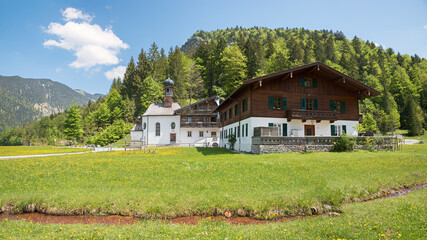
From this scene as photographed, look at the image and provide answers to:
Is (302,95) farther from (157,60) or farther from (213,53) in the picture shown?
(157,60)

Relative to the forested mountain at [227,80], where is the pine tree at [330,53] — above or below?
above

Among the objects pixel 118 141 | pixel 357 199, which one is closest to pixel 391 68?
pixel 118 141

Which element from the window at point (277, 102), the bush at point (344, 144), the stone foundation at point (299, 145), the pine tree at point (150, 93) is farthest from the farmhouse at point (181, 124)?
the bush at point (344, 144)

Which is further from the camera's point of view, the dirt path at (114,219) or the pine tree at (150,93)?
the pine tree at (150,93)

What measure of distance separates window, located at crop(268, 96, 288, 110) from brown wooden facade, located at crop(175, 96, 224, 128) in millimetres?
24757

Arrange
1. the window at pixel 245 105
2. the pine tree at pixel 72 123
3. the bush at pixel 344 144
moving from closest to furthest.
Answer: the bush at pixel 344 144 → the window at pixel 245 105 → the pine tree at pixel 72 123

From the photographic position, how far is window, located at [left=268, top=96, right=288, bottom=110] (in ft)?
89.6

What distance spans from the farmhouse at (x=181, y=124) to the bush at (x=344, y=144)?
30859 mm

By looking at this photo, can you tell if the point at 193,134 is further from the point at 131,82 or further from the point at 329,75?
the point at 131,82

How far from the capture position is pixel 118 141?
64.8 m

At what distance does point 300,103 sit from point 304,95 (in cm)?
115

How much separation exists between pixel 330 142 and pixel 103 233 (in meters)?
22.2

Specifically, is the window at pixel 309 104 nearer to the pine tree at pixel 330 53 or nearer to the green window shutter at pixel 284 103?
the green window shutter at pixel 284 103

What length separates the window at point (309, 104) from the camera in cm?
2895
